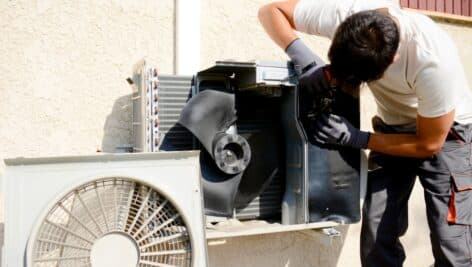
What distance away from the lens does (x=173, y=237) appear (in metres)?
1.42

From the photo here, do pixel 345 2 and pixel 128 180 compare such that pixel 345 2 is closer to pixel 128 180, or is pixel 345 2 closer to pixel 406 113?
pixel 406 113

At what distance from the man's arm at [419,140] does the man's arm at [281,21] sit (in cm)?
54

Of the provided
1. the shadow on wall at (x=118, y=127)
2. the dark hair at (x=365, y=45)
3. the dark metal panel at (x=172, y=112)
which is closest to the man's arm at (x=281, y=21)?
the dark hair at (x=365, y=45)

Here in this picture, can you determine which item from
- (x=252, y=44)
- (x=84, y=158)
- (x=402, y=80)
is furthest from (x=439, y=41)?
(x=84, y=158)

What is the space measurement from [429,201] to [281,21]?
0.96 metres

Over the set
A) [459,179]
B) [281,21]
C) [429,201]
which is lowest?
[429,201]

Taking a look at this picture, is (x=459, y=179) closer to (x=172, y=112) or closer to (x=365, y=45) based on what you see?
(x=365, y=45)

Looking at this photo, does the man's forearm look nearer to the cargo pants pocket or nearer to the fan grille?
the cargo pants pocket

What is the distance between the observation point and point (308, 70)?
5.41 feet

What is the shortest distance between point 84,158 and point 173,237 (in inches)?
15.1

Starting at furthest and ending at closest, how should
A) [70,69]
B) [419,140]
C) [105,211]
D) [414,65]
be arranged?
1. [70,69]
2. [419,140]
3. [414,65]
4. [105,211]

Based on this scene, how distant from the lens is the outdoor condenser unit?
1660mm

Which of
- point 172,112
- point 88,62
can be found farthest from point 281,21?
point 88,62

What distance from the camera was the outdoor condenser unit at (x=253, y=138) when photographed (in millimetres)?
1660
